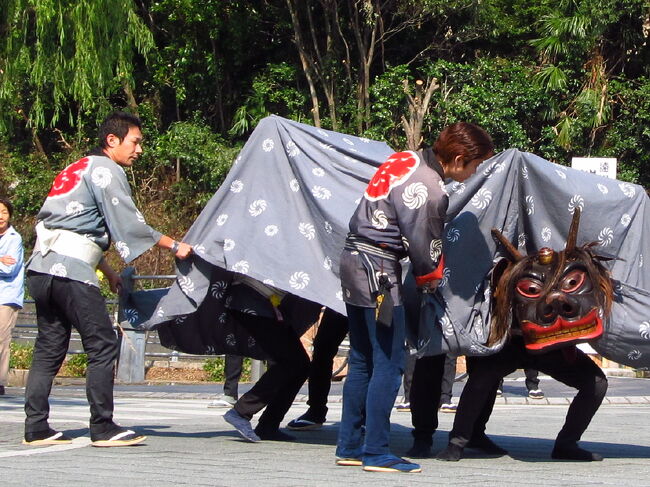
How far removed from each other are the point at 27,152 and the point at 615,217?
2612cm

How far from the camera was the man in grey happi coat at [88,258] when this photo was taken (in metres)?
6.69

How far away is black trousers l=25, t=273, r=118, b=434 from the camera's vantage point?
6715 millimetres

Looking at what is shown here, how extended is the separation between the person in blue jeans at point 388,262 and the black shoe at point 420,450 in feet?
1.77

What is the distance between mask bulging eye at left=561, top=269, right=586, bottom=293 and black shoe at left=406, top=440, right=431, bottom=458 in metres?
1.26

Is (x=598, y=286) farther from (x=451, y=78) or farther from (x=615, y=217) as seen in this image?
(x=451, y=78)

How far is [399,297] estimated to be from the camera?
5.99 metres

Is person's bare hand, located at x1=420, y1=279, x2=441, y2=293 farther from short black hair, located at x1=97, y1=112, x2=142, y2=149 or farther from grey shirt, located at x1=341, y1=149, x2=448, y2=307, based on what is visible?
short black hair, located at x1=97, y1=112, x2=142, y2=149

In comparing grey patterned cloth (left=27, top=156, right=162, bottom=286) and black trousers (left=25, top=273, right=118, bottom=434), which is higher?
grey patterned cloth (left=27, top=156, right=162, bottom=286)

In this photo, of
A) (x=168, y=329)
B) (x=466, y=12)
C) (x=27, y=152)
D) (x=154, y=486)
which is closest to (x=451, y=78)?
(x=466, y=12)

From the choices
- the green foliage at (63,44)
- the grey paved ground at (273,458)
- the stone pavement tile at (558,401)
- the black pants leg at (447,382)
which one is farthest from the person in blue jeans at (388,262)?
the green foliage at (63,44)

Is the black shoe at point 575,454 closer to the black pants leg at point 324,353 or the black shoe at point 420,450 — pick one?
the black shoe at point 420,450

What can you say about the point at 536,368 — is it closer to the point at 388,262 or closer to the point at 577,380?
the point at 577,380

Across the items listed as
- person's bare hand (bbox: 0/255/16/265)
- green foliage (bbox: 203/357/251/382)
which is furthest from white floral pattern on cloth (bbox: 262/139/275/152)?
green foliage (bbox: 203/357/251/382)

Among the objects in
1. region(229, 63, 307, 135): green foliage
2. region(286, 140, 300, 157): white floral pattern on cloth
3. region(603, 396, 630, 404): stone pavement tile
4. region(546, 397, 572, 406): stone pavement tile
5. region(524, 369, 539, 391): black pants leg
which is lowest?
region(546, 397, 572, 406): stone pavement tile
